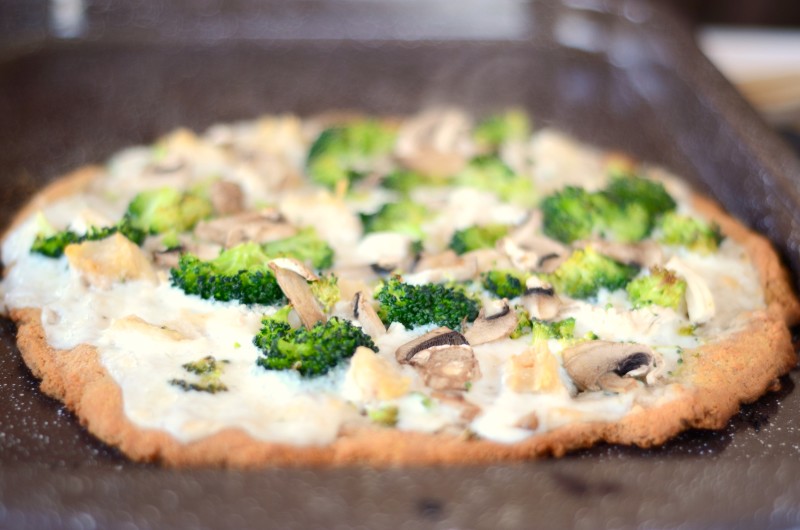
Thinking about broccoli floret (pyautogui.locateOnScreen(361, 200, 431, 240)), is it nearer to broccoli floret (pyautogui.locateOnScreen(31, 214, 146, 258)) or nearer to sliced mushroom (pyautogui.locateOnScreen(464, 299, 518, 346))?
sliced mushroom (pyautogui.locateOnScreen(464, 299, 518, 346))

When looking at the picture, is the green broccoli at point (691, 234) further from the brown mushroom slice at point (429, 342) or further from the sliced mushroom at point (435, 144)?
the brown mushroom slice at point (429, 342)

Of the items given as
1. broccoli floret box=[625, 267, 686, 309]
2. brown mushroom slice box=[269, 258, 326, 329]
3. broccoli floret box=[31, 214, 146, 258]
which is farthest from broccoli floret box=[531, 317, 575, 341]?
broccoli floret box=[31, 214, 146, 258]

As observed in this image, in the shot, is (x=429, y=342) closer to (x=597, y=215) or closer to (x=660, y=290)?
(x=660, y=290)

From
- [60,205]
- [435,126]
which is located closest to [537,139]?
[435,126]

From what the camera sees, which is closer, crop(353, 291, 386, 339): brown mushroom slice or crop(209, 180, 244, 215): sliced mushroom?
crop(353, 291, 386, 339): brown mushroom slice

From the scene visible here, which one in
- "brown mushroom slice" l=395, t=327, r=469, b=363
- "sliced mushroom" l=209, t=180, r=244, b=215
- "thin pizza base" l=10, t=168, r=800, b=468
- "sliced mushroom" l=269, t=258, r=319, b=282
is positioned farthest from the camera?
"sliced mushroom" l=209, t=180, r=244, b=215

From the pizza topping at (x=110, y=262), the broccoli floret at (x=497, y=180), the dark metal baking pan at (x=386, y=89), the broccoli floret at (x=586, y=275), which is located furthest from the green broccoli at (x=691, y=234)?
the pizza topping at (x=110, y=262)

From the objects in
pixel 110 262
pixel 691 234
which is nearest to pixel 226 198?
pixel 110 262
